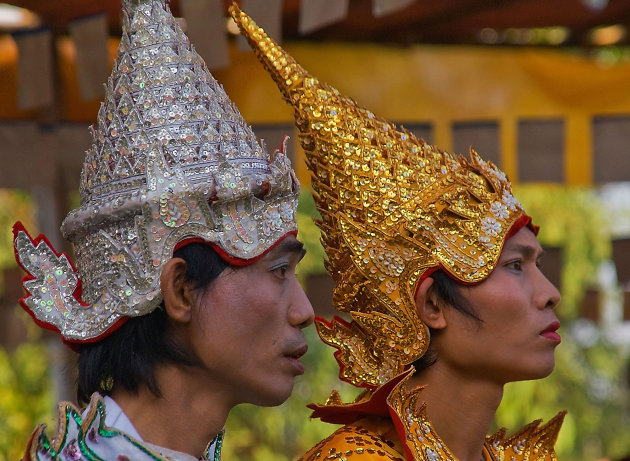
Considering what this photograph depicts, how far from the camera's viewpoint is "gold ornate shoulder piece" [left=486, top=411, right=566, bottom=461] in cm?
355

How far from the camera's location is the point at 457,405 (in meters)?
3.19

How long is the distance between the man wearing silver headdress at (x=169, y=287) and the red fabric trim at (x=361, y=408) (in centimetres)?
56

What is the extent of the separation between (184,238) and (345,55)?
10.8ft

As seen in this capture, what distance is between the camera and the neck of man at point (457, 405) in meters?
3.19

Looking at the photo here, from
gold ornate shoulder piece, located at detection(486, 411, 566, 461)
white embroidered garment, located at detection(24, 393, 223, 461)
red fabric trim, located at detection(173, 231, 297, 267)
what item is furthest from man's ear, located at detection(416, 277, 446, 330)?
white embroidered garment, located at detection(24, 393, 223, 461)

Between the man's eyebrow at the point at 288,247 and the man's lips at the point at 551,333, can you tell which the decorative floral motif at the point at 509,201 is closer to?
the man's lips at the point at 551,333

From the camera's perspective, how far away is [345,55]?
5547 mm

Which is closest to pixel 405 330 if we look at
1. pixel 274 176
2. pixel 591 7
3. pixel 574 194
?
pixel 274 176

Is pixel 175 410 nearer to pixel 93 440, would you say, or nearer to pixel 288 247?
pixel 93 440

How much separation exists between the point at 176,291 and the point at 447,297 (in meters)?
1.03

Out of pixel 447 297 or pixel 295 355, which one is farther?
pixel 447 297

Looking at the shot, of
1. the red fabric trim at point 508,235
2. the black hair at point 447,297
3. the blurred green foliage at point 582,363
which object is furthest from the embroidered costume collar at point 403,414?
the blurred green foliage at point 582,363

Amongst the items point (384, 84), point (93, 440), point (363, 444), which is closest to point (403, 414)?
point (363, 444)

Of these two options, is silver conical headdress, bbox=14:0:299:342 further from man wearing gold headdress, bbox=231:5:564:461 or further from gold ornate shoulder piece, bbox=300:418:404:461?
gold ornate shoulder piece, bbox=300:418:404:461
